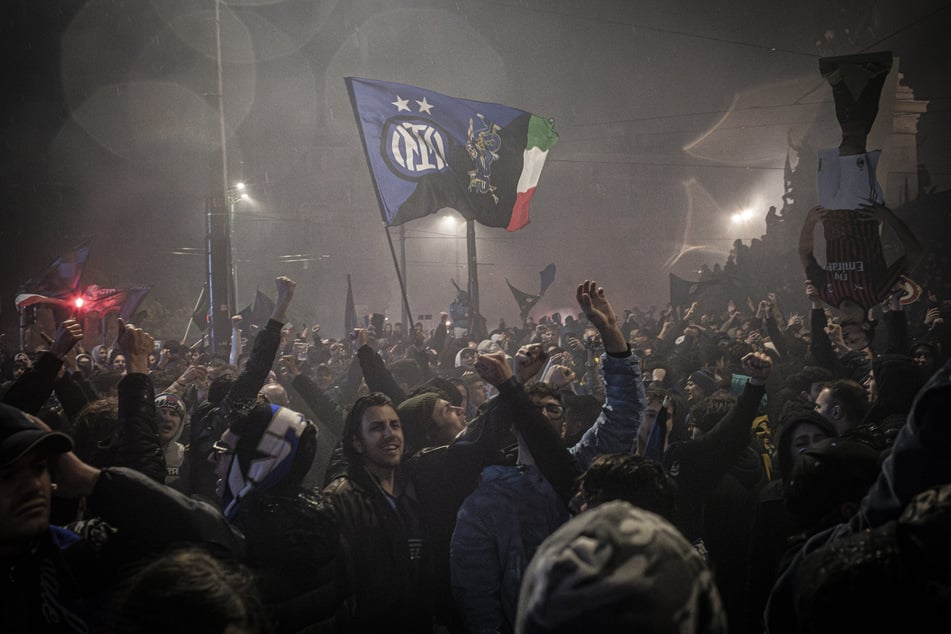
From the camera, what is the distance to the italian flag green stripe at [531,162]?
11359 millimetres

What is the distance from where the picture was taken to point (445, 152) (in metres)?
9.77

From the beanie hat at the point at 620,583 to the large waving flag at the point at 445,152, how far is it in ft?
25.4

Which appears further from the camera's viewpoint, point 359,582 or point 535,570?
point 359,582

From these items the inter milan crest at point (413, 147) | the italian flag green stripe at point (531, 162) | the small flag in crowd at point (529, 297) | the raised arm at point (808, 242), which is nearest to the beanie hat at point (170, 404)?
the inter milan crest at point (413, 147)

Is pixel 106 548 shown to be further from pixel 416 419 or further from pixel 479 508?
pixel 416 419

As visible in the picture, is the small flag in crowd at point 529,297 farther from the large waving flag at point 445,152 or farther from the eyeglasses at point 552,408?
the eyeglasses at point 552,408

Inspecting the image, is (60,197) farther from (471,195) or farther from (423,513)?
(423,513)

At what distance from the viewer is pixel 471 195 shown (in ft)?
32.7

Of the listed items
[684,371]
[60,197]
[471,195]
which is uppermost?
[60,197]

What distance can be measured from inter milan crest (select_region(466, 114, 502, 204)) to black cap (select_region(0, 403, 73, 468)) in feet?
27.5

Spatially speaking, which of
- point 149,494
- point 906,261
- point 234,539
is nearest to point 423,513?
point 234,539

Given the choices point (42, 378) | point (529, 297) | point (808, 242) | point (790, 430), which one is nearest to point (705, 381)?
point (808, 242)

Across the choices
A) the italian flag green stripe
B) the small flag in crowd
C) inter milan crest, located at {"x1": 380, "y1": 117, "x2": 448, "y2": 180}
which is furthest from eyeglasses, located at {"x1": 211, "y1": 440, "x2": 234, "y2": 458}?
the small flag in crowd

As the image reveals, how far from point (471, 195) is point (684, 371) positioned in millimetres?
4071
